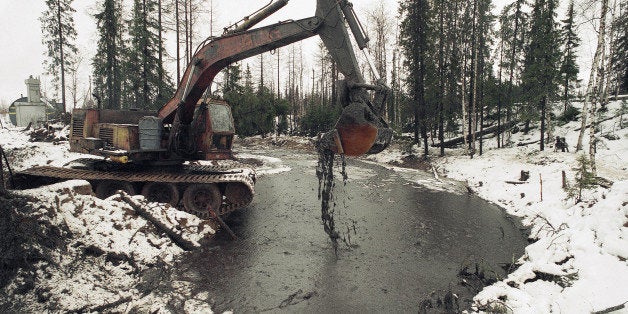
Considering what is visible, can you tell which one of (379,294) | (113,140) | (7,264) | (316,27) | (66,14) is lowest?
(379,294)

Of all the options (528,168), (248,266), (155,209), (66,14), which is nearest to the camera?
(248,266)

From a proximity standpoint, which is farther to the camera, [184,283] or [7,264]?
[184,283]

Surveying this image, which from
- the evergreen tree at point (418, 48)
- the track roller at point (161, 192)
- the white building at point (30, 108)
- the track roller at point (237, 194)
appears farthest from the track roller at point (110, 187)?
the white building at point (30, 108)

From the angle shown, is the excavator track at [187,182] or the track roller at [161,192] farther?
the track roller at [161,192]

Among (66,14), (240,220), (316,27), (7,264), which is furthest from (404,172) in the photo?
(66,14)

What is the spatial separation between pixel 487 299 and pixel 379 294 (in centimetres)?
166

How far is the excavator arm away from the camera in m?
5.62

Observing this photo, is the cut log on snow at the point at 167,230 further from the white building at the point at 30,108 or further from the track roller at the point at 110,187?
the white building at the point at 30,108

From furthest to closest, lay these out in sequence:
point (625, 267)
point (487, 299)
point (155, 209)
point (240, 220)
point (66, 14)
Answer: point (66, 14)
point (240, 220)
point (155, 209)
point (487, 299)
point (625, 267)

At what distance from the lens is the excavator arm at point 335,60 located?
18.4 ft

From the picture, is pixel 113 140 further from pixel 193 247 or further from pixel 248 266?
pixel 248 266

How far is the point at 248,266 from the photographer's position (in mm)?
6438

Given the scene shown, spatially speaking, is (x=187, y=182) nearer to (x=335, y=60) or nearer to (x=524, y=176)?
(x=335, y=60)

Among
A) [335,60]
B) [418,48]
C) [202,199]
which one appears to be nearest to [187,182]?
[202,199]
